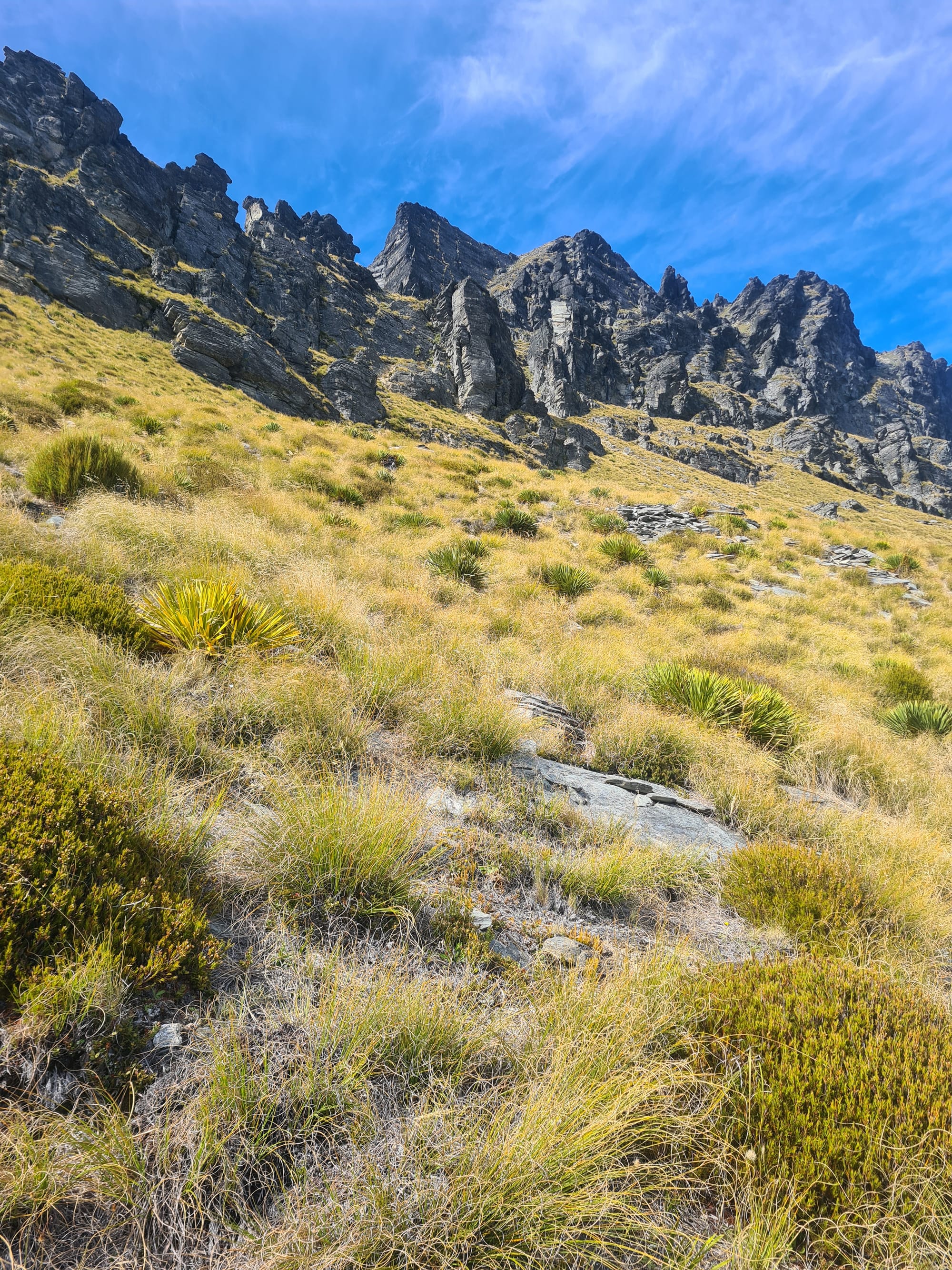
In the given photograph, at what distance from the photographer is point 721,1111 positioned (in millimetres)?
1690

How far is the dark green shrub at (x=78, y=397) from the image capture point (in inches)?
421

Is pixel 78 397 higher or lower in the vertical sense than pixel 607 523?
lower

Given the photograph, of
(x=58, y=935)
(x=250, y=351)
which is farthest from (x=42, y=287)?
(x=58, y=935)

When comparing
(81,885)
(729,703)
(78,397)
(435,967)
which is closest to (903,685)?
(729,703)

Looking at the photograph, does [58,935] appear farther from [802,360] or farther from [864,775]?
[802,360]

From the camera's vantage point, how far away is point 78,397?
36.9 feet

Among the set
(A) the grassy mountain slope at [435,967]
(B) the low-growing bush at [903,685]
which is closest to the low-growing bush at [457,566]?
(A) the grassy mountain slope at [435,967]

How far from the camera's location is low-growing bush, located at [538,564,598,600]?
28.2 feet

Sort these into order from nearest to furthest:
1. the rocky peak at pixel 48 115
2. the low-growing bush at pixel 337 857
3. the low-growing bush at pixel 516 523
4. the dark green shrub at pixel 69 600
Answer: the low-growing bush at pixel 337 857 → the dark green shrub at pixel 69 600 → the low-growing bush at pixel 516 523 → the rocky peak at pixel 48 115

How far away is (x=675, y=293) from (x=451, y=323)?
5068 inches

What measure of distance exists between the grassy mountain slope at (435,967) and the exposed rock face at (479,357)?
225 feet

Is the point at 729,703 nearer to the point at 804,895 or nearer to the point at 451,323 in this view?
the point at 804,895

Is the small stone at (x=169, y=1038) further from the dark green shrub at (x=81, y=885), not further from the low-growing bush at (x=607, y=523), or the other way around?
the low-growing bush at (x=607, y=523)

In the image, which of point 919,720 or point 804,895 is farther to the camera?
point 919,720
